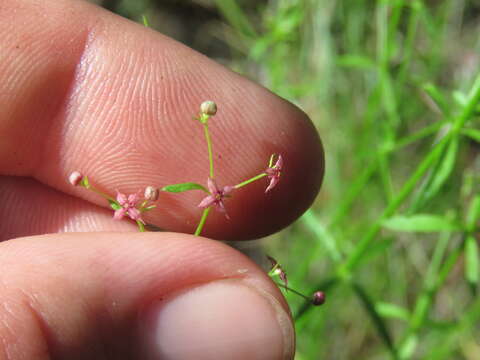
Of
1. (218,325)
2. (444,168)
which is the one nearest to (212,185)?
(218,325)

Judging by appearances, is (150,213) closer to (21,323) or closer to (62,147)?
(62,147)

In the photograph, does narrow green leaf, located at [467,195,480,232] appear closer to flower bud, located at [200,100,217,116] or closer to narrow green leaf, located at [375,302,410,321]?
narrow green leaf, located at [375,302,410,321]

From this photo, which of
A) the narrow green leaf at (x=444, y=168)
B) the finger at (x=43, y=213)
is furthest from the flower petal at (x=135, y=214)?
the narrow green leaf at (x=444, y=168)

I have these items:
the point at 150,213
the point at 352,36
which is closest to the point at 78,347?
the point at 150,213

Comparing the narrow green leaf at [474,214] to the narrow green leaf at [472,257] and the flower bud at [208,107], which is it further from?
the flower bud at [208,107]

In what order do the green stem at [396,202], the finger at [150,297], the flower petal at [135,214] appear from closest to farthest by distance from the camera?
the finger at [150,297], the flower petal at [135,214], the green stem at [396,202]

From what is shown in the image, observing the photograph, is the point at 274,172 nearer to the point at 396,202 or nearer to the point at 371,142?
the point at 396,202
